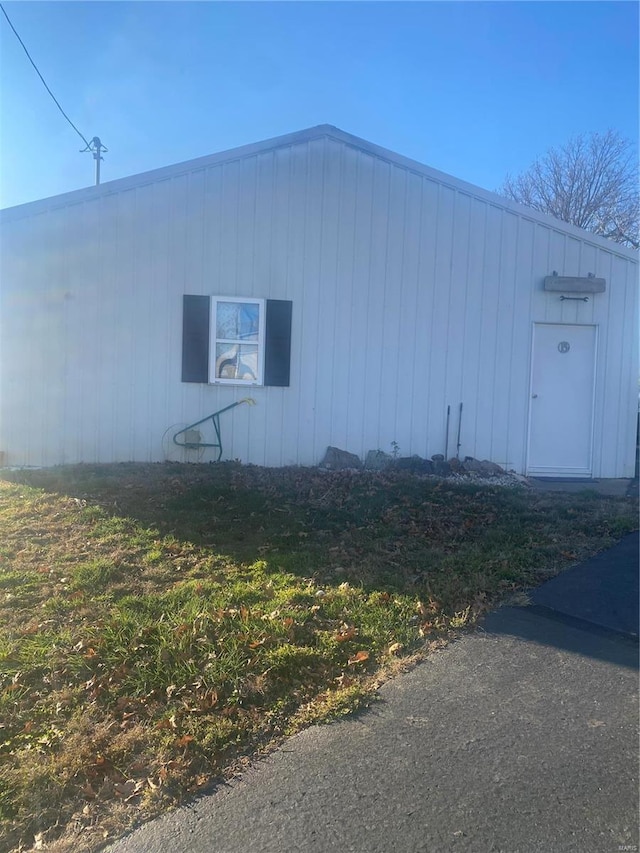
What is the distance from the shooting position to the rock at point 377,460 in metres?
9.20

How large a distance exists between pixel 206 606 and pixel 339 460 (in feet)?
16.4

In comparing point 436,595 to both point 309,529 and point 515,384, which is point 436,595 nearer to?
point 309,529

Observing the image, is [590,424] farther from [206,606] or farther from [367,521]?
[206,606]

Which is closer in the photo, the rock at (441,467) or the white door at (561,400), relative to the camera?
the rock at (441,467)

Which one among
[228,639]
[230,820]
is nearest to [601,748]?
[230,820]

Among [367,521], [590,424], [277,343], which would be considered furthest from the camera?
[590,424]

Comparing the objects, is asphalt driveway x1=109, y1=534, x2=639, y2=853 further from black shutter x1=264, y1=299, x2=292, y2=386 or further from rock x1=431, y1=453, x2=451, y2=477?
black shutter x1=264, y1=299, x2=292, y2=386

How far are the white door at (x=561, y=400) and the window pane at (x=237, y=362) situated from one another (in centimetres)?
390

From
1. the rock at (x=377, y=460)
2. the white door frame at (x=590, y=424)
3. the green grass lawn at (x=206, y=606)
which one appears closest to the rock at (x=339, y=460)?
the rock at (x=377, y=460)

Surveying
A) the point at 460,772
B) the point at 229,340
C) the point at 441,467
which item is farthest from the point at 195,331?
the point at 460,772

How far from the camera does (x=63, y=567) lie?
16.8ft

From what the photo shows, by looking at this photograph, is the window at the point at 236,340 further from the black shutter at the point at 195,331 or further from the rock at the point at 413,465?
the rock at the point at 413,465

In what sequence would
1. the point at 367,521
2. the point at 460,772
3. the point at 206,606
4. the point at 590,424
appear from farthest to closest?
1. the point at 590,424
2. the point at 367,521
3. the point at 206,606
4. the point at 460,772

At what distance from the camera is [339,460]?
927cm
